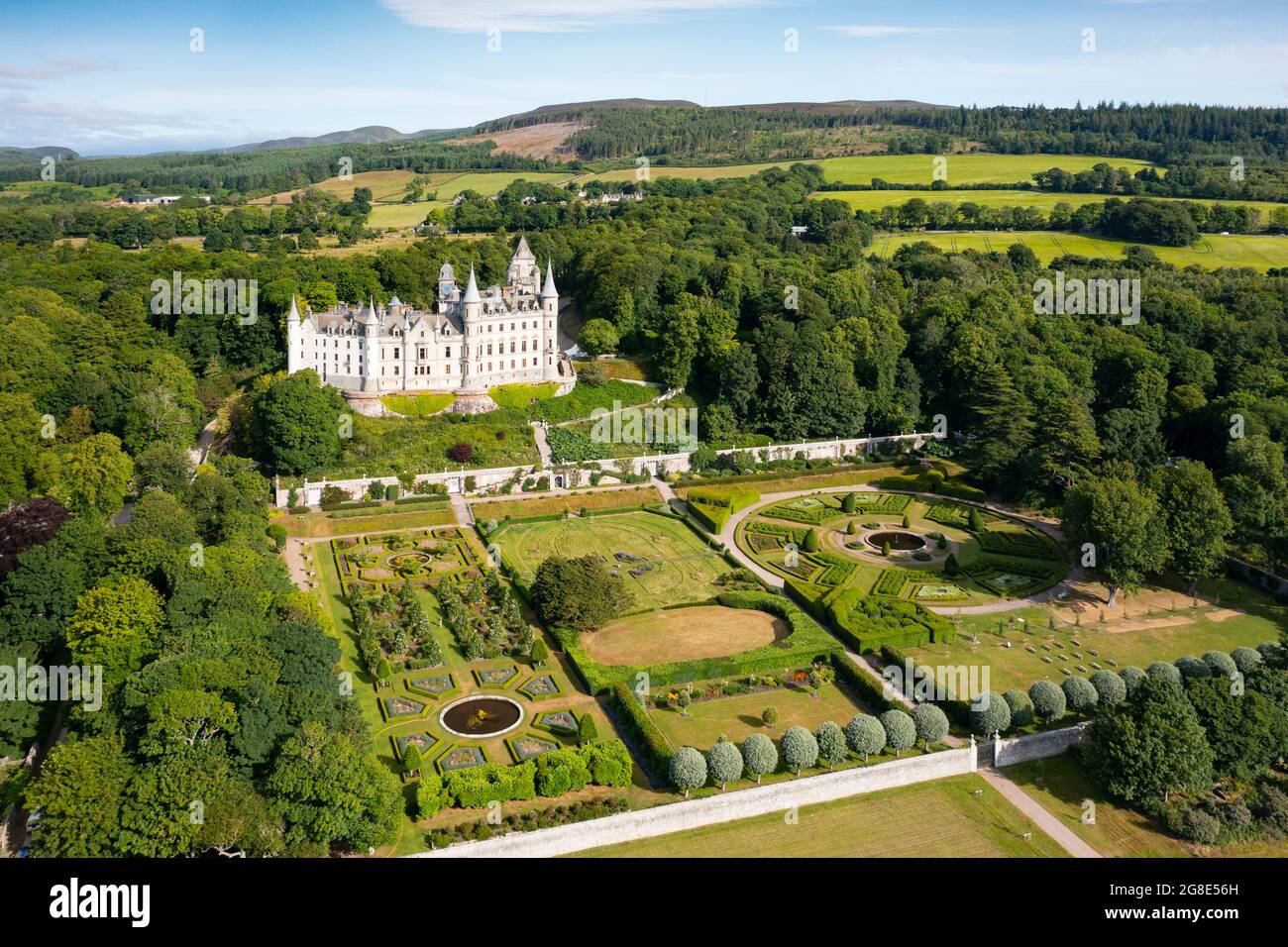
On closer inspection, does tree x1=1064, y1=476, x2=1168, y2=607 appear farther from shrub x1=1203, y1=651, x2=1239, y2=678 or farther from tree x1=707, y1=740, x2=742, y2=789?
tree x1=707, y1=740, x2=742, y2=789

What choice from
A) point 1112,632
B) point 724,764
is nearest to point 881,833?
point 724,764

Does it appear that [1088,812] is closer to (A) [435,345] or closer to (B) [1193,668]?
(B) [1193,668]

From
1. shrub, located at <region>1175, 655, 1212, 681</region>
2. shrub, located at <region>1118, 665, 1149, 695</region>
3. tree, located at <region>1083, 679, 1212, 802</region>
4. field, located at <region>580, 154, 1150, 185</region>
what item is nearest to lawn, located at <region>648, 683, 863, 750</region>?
tree, located at <region>1083, 679, 1212, 802</region>

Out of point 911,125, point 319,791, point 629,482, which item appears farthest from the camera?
point 911,125

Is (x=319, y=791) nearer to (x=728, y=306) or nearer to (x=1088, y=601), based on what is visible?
(x=1088, y=601)

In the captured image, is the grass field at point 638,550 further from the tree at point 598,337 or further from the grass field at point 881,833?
the tree at point 598,337

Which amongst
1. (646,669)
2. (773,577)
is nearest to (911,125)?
(773,577)
